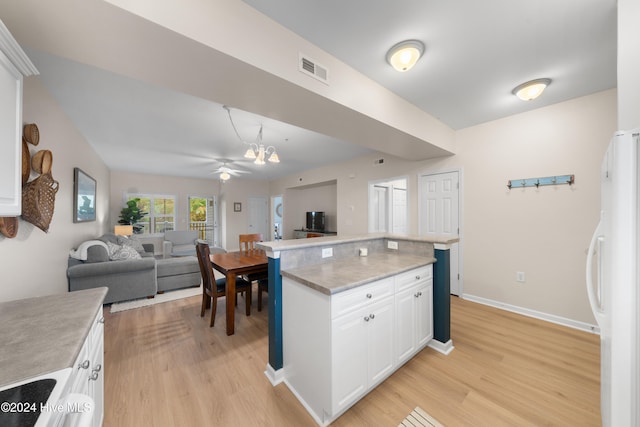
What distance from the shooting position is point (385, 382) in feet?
5.94

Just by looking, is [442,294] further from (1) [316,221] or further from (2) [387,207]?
(1) [316,221]

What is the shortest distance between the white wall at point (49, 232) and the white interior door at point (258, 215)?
4.76 meters

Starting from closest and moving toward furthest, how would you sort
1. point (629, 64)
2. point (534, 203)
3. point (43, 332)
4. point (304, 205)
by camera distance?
point (43, 332) < point (629, 64) < point (534, 203) < point (304, 205)

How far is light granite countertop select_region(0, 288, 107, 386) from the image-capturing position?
732 mm

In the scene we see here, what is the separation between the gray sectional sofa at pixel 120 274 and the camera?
9.79 feet

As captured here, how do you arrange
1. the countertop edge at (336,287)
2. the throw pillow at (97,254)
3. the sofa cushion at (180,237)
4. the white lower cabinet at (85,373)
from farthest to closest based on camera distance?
the sofa cushion at (180,237) → the throw pillow at (97,254) → the countertop edge at (336,287) → the white lower cabinet at (85,373)

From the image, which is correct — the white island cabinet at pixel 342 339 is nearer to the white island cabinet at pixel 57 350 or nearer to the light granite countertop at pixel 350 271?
the light granite countertop at pixel 350 271

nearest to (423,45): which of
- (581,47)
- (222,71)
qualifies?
(581,47)

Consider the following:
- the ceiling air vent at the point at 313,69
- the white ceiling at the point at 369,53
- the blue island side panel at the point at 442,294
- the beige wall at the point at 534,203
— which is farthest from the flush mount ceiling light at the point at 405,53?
the beige wall at the point at 534,203

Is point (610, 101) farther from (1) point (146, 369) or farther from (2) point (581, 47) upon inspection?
(1) point (146, 369)

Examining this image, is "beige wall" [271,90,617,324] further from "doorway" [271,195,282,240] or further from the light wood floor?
"doorway" [271,195,282,240]

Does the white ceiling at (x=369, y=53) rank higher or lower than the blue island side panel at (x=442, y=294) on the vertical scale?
higher

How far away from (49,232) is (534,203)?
5.55m

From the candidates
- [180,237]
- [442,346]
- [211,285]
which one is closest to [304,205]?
[180,237]
